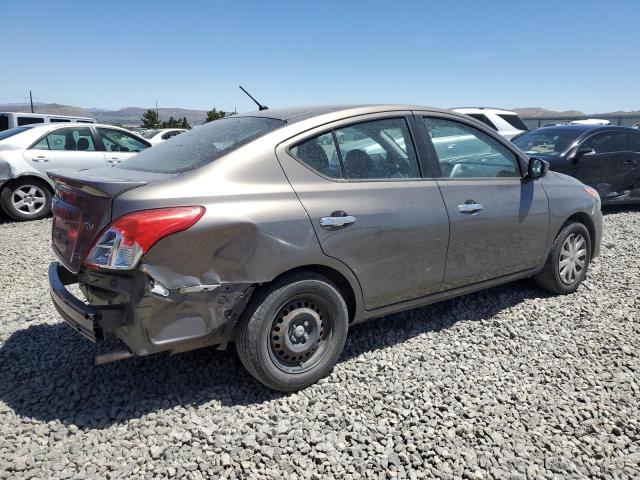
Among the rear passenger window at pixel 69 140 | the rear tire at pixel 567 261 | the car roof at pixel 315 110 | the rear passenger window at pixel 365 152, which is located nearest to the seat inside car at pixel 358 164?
the rear passenger window at pixel 365 152

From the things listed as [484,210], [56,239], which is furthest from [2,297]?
[484,210]

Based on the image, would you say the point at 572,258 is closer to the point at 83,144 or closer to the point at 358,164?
the point at 358,164

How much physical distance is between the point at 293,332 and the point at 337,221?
2.32 feet

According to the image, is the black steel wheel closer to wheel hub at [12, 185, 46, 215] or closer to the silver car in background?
the silver car in background

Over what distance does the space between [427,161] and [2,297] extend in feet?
12.8

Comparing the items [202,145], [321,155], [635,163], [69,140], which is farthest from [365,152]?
[635,163]

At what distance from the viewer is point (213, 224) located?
8.46ft

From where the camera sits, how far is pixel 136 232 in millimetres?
2457

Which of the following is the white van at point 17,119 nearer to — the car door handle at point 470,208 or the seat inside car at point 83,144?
the seat inside car at point 83,144

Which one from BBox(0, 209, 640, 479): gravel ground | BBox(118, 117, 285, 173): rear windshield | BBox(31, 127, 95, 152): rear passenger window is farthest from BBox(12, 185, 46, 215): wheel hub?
BBox(118, 117, 285, 173): rear windshield

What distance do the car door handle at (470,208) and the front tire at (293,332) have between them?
116 centimetres

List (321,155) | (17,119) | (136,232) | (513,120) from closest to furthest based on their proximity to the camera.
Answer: (136,232) < (321,155) < (513,120) < (17,119)

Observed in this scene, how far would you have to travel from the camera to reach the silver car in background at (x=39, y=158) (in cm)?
777

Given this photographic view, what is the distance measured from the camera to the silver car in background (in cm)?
777
